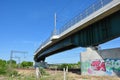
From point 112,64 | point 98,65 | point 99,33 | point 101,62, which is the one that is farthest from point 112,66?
point 99,33

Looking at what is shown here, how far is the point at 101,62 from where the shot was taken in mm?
34219

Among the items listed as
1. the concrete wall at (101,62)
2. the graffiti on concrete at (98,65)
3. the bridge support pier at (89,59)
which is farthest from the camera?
the bridge support pier at (89,59)

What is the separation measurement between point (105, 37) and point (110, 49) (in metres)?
2.24

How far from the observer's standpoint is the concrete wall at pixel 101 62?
105 ft

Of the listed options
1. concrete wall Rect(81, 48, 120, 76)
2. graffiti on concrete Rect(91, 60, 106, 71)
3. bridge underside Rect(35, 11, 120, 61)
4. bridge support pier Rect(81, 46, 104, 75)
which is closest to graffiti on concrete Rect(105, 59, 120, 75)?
A: concrete wall Rect(81, 48, 120, 76)

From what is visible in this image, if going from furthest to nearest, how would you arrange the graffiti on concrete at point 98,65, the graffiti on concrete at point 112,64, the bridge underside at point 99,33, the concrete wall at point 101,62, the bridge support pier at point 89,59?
the bridge support pier at point 89,59 → the graffiti on concrete at point 98,65 → the concrete wall at point 101,62 → the graffiti on concrete at point 112,64 → the bridge underside at point 99,33

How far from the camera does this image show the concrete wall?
31.9m

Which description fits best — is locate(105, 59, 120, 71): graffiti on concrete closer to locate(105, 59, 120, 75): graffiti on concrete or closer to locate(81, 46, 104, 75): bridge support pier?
locate(105, 59, 120, 75): graffiti on concrete

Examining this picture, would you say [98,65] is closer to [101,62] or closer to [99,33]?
[101,62]

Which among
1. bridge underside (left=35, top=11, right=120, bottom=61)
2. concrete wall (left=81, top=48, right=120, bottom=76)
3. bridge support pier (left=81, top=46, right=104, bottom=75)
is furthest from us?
bridge support pier (left=81, top=46, right=104, bottom=75)

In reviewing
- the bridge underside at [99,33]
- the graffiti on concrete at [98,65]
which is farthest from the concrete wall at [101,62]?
the bridge underside at [99,33]

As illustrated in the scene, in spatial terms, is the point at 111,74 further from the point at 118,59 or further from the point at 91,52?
the point at 91,52

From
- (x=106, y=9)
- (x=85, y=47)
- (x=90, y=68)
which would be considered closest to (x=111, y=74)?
(x=90, y=68)

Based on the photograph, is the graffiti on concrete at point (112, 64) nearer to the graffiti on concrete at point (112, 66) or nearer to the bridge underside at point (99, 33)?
the graffiti on concrete at point (112, 66)
